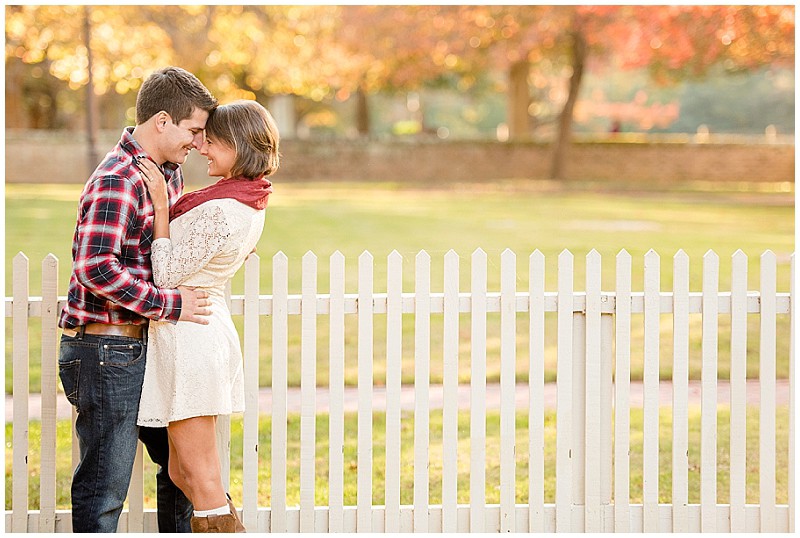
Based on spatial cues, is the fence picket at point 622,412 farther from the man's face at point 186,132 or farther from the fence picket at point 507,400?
the man's face at point 186,132

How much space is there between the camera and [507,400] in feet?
15.3

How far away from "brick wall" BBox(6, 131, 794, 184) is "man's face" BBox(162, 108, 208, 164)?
3124 cm

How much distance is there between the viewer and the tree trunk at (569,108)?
33.7 metres

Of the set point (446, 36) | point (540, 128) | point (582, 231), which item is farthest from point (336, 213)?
point (540, 128)

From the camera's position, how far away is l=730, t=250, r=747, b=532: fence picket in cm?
468

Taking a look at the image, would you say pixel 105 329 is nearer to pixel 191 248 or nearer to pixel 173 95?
pixel 191 248

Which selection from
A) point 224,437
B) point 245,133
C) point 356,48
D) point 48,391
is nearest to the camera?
point 245,133

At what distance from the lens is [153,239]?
12.6 feet

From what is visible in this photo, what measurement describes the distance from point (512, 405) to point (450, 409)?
275mm

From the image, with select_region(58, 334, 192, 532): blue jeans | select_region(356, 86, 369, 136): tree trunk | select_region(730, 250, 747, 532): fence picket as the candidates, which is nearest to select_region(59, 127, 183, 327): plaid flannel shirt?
select_region(58, 334, 192, 532): blue jeans

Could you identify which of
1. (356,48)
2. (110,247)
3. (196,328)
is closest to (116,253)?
(110,247)

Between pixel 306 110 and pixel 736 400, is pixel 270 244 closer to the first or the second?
pixel 736 400

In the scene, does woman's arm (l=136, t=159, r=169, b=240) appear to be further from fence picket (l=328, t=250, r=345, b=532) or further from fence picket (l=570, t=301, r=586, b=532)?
fence picket (l=570, t=301, r=586, b=532)

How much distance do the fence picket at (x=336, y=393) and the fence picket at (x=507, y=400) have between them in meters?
0.71
